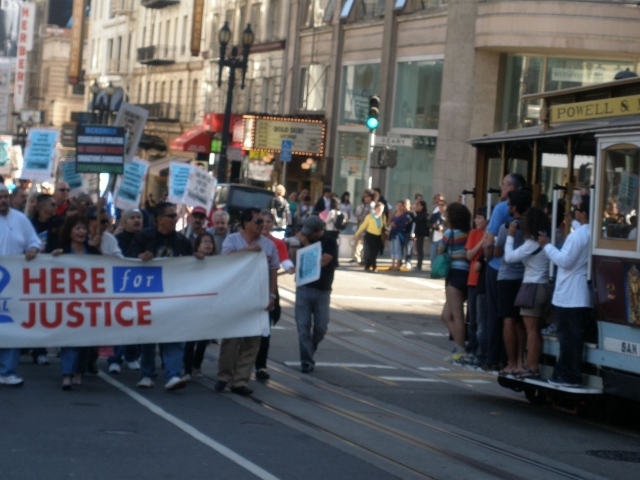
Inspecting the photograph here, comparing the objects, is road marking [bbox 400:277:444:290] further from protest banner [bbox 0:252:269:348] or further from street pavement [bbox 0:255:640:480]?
protest banner [bbox 0:252:269:348]

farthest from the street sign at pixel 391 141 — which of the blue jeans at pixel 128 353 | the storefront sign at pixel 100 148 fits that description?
the blue jeans at pixel 128 353

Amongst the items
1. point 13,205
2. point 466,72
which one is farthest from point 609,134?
point 466,72

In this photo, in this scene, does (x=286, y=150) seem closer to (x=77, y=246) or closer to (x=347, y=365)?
(x=347, y=365)

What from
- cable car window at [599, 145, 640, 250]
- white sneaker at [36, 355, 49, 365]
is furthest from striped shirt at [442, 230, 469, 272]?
white sneaker at [36, 355, 49, 365]

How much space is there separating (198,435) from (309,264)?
14.3 feet

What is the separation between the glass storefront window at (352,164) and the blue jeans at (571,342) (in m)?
28.6

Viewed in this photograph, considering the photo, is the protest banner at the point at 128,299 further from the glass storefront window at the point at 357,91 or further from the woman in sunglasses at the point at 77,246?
the glass storefront window at the point at 357,91

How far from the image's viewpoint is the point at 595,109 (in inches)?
439

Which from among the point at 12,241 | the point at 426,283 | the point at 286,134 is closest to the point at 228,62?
the point at 286,134

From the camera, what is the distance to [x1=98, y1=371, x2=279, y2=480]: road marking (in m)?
8.05

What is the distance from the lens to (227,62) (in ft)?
112

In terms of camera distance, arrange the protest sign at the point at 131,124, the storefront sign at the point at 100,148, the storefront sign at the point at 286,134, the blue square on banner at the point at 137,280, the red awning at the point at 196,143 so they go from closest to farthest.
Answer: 1. the blue square on banner at the point at 137,280
2. the storefront sign at the point at 100,148
3. the protest sign at the point at 131,124
4. the storefront sign at the point at 286,134
5. the red awning at the point at 196,143

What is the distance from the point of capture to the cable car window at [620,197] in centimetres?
1045

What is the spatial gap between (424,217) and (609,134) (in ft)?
60.9
